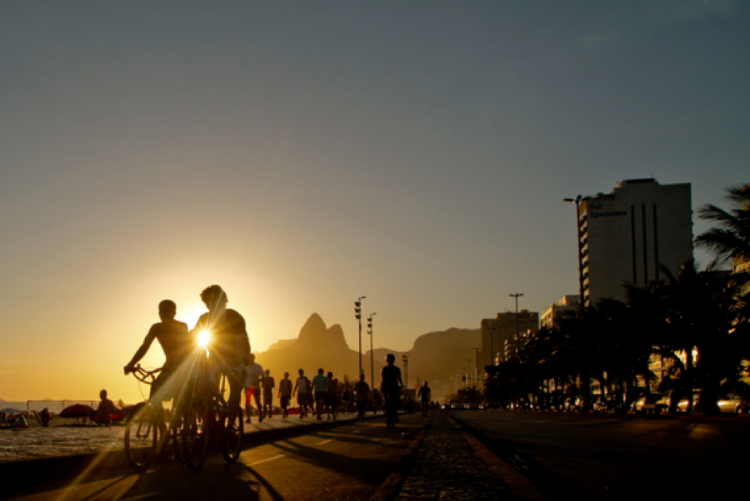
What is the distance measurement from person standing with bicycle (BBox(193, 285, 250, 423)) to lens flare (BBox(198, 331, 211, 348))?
32mm

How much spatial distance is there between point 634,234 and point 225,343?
137 metres

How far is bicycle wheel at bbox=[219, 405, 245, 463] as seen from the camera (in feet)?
28.6

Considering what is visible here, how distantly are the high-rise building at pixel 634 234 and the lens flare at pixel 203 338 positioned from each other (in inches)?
5176

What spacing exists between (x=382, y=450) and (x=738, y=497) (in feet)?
20.3

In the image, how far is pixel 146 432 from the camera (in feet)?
26.4

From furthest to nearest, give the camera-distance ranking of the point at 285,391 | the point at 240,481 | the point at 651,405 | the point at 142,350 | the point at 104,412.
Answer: the point at 651,405 → the point at 285,391 → the point at 104,412 → the point at 142,350 → the point at 240,481

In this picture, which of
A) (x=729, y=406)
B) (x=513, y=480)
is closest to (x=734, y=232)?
(x=729, y=406)

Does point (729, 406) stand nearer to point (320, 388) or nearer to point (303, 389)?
point (303, 389)

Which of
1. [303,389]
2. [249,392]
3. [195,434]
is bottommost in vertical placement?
[303,389]

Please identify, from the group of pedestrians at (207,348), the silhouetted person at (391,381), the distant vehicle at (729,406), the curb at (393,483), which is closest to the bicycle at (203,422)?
the group of pedestrians at (207,348)

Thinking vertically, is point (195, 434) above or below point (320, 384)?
above

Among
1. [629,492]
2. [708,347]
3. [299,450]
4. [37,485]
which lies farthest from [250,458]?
[708,347]

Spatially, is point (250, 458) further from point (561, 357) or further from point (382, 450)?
point (561, 357)

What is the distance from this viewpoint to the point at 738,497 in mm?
6098
